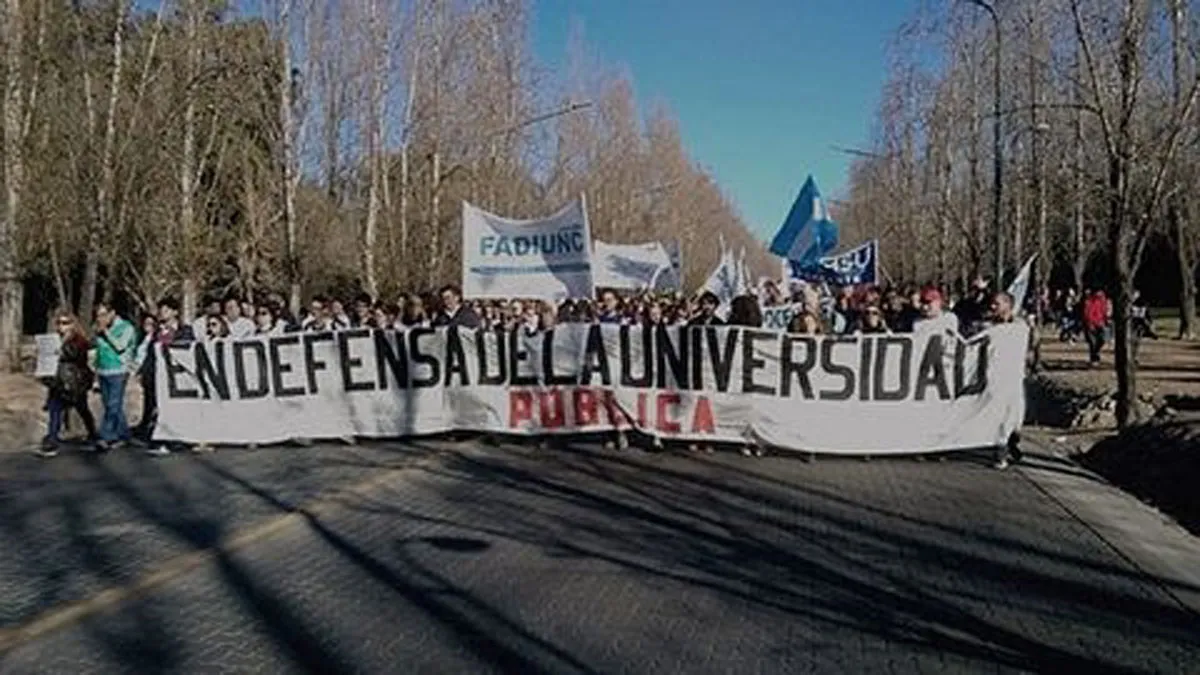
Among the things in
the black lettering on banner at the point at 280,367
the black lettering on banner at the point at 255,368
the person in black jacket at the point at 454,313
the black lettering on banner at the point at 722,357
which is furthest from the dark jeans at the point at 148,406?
the black lettering on banner at the point at 722,357

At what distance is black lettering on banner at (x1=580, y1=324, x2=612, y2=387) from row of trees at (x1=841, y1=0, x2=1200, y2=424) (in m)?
5.69

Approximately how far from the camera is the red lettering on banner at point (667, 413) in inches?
574

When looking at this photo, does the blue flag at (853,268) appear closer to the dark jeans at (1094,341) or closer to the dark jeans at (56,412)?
the dark jeans at (1094,341)

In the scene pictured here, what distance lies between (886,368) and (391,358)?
18.6ft

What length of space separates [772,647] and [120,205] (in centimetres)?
2463

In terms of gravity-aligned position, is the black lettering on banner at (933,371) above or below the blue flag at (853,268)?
below

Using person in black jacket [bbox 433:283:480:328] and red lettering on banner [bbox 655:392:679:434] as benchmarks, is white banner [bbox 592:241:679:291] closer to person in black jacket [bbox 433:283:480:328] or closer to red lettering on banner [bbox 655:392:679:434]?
person in black jacket [bbox 433:283:480:328]

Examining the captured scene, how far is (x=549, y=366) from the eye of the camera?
15.2m

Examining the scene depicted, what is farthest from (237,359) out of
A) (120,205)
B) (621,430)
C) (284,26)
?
(284,26)

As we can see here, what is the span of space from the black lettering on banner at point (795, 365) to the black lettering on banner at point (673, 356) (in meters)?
1.06

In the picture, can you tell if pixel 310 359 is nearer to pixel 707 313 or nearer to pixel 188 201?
pixel 707 313

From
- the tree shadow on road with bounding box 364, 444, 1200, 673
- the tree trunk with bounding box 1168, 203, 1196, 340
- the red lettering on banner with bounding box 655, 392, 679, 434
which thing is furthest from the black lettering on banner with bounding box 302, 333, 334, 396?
the tree trunk with bounding box 1168, 203, 1196, 340

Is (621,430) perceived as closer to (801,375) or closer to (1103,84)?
(801,375)

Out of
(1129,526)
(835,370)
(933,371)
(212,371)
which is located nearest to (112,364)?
(212,371)
